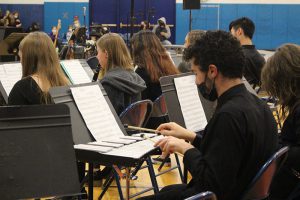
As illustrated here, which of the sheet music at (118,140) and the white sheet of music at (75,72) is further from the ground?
the white sheet of music at (75,72)

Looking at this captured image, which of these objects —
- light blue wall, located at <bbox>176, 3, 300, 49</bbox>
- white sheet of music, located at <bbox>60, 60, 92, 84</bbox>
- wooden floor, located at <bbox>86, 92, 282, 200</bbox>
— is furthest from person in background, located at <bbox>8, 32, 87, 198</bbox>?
light blue wall, located at <bbox>176, 3, 300, 49</bbox>

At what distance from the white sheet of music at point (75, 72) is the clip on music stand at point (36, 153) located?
239 centimetres

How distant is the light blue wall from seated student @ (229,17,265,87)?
11.5 meters

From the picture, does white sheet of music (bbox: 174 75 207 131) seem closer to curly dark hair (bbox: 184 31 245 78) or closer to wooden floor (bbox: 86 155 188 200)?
curly dark hair (bbox: 184 31 245 78)

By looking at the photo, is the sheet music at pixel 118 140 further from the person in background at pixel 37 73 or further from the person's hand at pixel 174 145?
the person in background at pixel 37 73

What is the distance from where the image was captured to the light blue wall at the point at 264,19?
17547 millimetres

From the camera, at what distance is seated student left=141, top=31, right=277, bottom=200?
2.19 meters

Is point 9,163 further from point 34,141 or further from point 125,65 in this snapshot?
point 125,65

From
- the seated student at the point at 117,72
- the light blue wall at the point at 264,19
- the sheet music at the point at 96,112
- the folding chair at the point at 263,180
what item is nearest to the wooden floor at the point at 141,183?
the seated student at the point at 117,72

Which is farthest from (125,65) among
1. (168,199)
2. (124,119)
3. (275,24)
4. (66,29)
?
(66,29)

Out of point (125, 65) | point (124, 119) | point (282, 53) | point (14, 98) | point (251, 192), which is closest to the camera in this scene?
point (251, 192)

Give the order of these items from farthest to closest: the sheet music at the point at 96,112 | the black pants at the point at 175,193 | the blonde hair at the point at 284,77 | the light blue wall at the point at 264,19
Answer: the light blue wall at the point at 264,19 → the sheet music at the point at 96,112 → the blonde hair at the point at 284,77 → the black pants at the point at 175,193

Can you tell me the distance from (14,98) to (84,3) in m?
17.1

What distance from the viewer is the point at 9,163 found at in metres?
2.39
